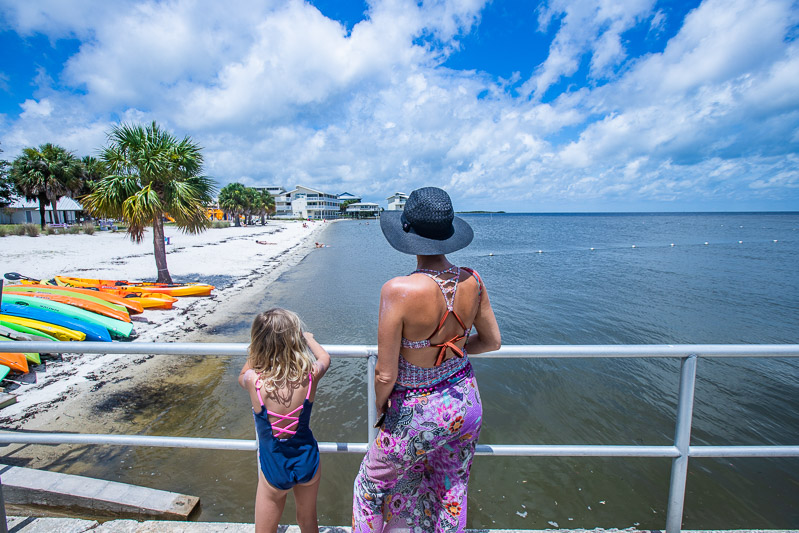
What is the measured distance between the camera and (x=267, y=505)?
219 centimetres

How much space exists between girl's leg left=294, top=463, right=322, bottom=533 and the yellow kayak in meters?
9.74

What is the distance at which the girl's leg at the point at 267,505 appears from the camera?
7.10ft

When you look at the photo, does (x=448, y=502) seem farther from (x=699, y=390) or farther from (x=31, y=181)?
(x=31, y=181)

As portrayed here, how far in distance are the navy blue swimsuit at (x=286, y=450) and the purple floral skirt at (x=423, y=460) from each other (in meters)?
0.35

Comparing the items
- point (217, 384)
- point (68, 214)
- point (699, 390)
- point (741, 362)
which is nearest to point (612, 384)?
point (699, 390)

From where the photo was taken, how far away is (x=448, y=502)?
6.29 feet

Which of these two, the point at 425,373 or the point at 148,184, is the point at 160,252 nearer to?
the point at 148,184

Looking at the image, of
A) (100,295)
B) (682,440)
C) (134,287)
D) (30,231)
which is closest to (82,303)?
(100,295)

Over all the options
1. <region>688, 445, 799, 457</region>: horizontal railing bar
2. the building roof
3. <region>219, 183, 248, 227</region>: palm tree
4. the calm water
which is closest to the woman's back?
<region>688, 445, 799, 457</region>: horizontal railing bar

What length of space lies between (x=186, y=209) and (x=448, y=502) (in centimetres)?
1691

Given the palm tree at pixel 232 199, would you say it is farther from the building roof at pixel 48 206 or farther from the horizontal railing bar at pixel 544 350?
the horizontal railing bar at pixel 544 350

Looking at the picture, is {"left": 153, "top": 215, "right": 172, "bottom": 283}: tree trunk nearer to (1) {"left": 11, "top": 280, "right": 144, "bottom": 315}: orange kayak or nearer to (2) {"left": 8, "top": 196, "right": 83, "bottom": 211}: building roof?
(1) {"left": 11, "top": 280, "right": 144, "bottom": 315}: orange kayak

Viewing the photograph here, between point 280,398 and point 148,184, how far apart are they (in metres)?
17.0

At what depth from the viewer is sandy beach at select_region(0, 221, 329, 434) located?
6.79 meters
